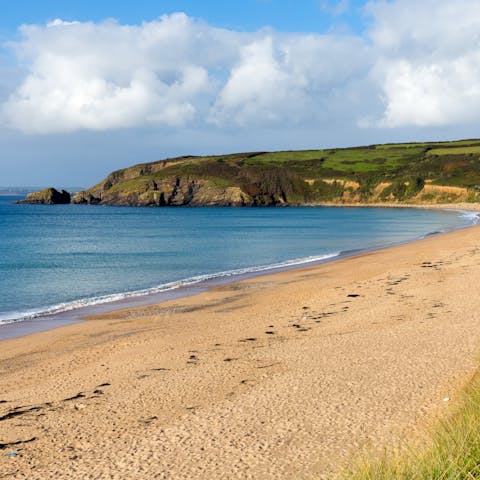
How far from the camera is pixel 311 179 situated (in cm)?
16438

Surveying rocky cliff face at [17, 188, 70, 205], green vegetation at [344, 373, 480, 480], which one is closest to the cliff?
rocky cliff face at [17, 188, 70, 205]

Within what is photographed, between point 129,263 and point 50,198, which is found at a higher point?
point 50,198

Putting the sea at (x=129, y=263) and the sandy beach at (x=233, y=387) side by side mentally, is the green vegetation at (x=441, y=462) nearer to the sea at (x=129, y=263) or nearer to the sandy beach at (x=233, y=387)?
the sandy beach at (x=233, y=387)

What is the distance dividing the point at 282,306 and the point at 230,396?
32.3 ft

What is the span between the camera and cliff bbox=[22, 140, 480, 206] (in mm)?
148500

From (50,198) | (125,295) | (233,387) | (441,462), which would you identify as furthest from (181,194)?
(441,462)

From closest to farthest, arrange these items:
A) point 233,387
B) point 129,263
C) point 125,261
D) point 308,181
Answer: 1. point 233,387
2. point 129,263
3. point 125,261
4. point 308,181

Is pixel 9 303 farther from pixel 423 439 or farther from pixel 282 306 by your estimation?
pixel 423 439

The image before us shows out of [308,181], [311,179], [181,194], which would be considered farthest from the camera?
[181,194]

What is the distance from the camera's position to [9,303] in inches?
905

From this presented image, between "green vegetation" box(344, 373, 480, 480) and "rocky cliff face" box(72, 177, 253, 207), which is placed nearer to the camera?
"green vegetation" box(344, 373, 480, 480)

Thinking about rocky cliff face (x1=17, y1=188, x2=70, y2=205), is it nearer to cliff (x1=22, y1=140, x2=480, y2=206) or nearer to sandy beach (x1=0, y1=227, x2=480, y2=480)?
cliff (x1=22, y1=140, x2=480, y2=206)

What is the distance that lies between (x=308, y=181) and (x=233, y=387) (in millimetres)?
155803

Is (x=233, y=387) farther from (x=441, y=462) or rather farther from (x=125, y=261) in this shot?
(x=125, y=261)
